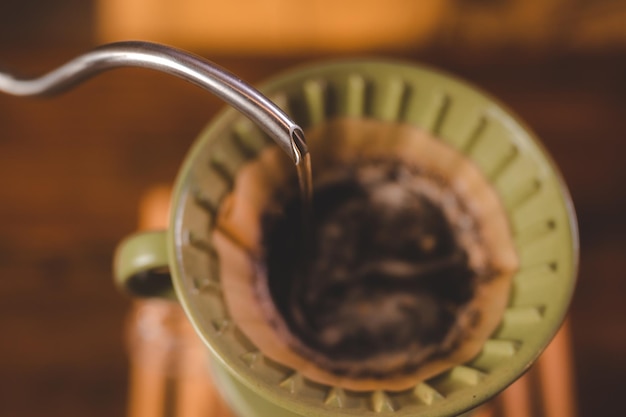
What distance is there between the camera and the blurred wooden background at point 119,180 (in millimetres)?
492

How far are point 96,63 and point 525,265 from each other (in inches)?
10.4

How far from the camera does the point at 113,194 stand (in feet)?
1.76

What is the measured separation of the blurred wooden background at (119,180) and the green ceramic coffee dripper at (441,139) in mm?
125

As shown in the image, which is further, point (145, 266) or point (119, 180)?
point (119, 180)

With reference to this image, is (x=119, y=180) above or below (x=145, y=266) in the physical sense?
above

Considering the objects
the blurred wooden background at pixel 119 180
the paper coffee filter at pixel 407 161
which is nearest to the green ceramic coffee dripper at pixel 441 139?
the paper coffee filter at pixel 407 161

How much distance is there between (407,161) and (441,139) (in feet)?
0.09

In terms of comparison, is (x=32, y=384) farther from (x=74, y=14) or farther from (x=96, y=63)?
(x=74, y=14)

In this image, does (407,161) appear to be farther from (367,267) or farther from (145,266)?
(145,266)

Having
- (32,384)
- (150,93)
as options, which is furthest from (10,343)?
(150,93)

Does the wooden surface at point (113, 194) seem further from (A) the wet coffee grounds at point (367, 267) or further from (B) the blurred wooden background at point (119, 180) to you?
(A) the wet coffee grounds at point (367, 267)

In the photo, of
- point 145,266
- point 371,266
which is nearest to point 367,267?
point 371,266

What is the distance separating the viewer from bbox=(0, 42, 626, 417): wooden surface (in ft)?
1.61

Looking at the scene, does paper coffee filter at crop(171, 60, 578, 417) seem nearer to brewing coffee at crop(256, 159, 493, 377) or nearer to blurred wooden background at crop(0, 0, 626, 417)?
brewing coffee at crop(256, 159, 493, 377)
